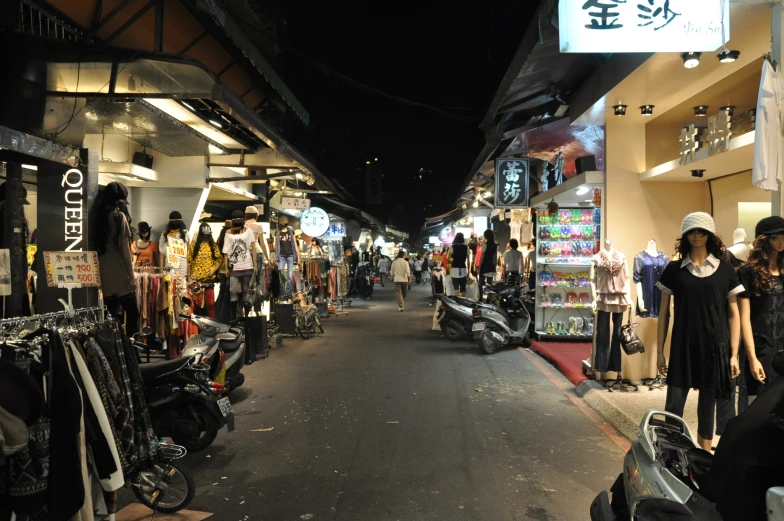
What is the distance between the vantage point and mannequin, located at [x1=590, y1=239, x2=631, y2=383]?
7922mm

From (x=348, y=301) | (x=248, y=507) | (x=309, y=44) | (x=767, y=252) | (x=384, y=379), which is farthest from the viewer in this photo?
(x=348, y=301)

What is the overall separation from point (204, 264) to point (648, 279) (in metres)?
7.12

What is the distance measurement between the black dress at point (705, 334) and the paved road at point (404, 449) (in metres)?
1.16

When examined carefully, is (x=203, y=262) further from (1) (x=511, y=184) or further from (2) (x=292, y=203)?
(1) (x=511, y=184)

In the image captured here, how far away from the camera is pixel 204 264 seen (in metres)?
9.89

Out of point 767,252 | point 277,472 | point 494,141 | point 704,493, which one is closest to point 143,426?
point 277,472

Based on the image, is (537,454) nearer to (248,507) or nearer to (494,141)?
(248,507)

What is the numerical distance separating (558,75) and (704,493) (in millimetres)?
7686

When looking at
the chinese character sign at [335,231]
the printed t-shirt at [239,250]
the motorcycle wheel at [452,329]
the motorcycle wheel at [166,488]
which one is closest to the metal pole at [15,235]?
the motorcycle wheel at [166,488]

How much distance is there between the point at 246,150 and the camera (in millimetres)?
10805

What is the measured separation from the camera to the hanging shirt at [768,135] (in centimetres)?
479

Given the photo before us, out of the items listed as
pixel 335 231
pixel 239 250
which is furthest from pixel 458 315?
pixel 335 231

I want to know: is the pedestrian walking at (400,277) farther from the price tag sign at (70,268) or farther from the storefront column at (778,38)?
the price tag sign at (70,268)

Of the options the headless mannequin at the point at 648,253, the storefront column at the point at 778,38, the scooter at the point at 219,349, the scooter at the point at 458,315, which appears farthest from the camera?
the scooter at the point at 458,315
